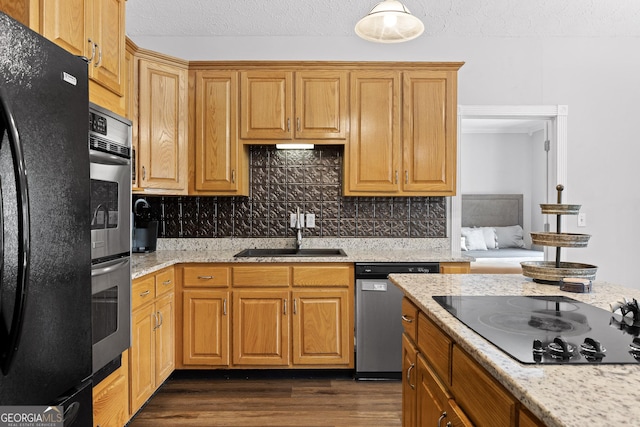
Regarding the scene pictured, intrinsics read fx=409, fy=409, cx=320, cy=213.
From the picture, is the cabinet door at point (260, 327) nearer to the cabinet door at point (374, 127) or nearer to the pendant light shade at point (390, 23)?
the cabinet door at point (374, 127)

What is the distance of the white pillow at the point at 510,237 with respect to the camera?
6078mm

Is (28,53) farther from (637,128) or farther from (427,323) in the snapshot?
(637,128)

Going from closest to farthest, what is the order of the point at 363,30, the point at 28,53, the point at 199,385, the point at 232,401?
the point at 28,53, the point at 363,30, the point at 232,401, the point at 199,385

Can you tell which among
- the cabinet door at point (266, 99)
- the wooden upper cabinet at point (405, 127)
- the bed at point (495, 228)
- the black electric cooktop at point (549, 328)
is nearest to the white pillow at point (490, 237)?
the bed at point (495, 228)

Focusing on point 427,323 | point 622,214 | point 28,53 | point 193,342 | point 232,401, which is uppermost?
point 28,53

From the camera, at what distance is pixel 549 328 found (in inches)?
44.4

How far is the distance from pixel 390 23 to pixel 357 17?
53.5 inches

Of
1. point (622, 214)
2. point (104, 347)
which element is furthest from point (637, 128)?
point (104, 347)

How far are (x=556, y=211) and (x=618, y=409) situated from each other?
1.14m

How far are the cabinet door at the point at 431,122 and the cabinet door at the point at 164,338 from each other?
2.05 metres

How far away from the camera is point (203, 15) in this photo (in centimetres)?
→ 324

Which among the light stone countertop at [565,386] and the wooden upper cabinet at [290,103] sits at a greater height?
the wooden upper cabinet at [290,103]

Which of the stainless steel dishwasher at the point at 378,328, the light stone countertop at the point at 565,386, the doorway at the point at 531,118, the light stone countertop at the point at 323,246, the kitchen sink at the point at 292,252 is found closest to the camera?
the light stone countertop at the point at 565,386

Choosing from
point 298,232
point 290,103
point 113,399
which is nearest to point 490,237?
point 298,232
